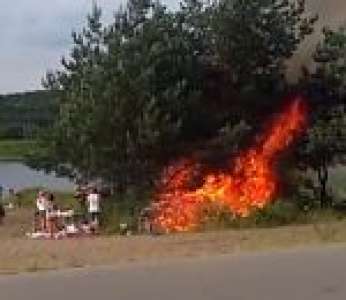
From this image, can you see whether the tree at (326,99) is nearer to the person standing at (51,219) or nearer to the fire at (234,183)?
the fire at (234,183)

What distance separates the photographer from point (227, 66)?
74.7ft

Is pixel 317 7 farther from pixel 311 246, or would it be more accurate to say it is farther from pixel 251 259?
pixel 251 259

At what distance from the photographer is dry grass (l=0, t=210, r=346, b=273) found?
1439 cm

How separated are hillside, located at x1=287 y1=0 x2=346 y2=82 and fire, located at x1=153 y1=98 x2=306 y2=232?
1.12m

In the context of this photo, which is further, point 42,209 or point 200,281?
point 42,209

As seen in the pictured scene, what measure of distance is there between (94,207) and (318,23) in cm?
860

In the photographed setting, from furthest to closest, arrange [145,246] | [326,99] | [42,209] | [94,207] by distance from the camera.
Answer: [326,99], [42,209], [94,207], [145,246]

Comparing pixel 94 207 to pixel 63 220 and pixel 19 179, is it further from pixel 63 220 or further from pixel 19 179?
pixel 19 179

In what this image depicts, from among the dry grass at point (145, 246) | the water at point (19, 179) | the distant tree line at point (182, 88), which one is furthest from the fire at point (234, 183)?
the water at point (19, 179)

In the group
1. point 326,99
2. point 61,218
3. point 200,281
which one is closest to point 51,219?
point 61,218

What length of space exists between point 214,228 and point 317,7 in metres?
9.03

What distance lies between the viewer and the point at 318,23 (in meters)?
26.0

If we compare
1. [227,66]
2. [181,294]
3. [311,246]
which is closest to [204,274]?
[181,294]

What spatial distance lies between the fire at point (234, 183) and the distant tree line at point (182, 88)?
348 mm
